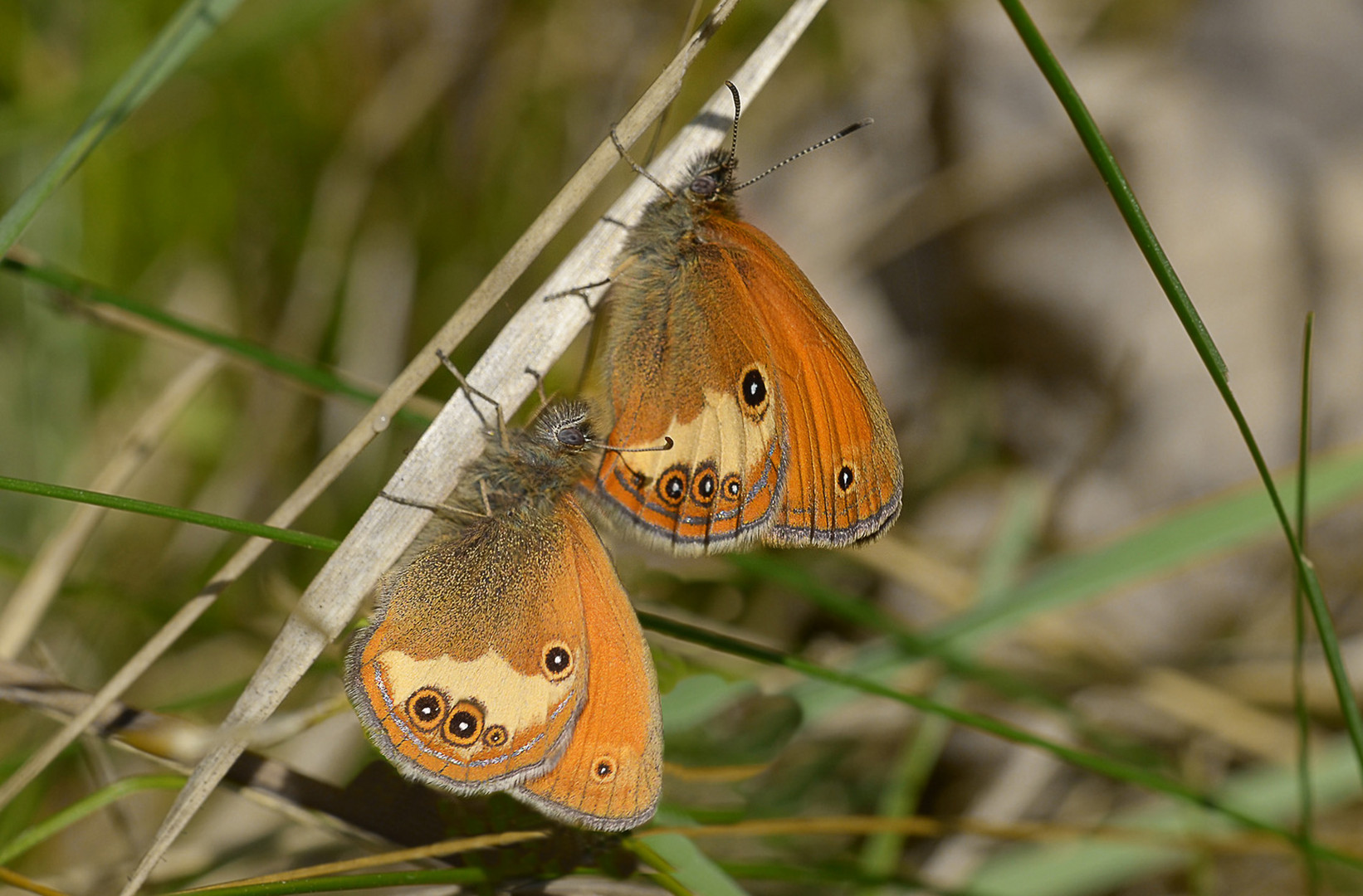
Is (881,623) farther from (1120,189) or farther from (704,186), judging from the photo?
(1120,189)

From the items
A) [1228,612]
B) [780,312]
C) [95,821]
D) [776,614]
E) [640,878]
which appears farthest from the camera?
[1228,612]

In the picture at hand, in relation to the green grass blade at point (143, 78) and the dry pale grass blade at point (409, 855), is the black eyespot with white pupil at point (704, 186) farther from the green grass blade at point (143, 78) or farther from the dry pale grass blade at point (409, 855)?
the dry pale grass blade at point (409, 855)

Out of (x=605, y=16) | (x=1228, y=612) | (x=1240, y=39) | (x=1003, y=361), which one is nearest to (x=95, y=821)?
(x=605, y=16)

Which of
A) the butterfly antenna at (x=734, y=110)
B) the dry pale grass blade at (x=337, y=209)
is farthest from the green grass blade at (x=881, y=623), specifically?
the dry pale grass blade at (x=337, y=209)

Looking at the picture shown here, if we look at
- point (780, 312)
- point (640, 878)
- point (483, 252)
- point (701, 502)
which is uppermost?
point (483, 252)

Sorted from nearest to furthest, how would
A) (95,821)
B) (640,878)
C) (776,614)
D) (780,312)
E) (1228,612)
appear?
(640,878) → (780,312) → (95,821) → (776,614) → (1228,612)

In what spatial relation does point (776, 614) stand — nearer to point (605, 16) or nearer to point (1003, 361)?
point (1003, 361)

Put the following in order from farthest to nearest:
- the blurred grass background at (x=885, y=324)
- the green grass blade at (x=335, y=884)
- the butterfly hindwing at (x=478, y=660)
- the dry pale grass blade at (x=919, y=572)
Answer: the dry pale grass blade at (x=919, y=572)
the blurred grass background at (x=885, y=324)
the butterfly hindwing at (x=478, y=660)
the green grass blade at (x=335, y=884)
